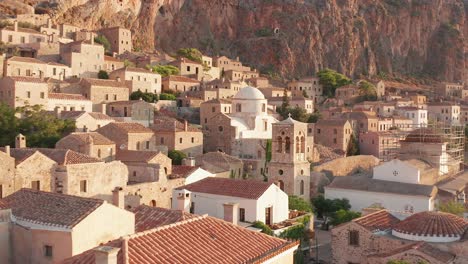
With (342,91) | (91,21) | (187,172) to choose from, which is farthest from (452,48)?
(187,172)

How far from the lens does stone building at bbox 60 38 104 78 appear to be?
52.8 metres

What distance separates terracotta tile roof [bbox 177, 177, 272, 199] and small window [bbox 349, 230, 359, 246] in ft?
13.9

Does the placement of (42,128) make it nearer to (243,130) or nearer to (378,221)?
(243,130)

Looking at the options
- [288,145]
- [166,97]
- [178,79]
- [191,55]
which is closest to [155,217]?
[288,145]

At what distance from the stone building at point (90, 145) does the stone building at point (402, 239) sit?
14474 millimetres

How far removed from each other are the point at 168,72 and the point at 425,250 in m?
45.4

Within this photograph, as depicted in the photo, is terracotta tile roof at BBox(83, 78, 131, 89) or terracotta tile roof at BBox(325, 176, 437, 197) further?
terracotta tile roof at BBox(83, 78, 131, 89)

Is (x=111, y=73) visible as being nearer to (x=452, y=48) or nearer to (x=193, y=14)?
(x=193, y=14)

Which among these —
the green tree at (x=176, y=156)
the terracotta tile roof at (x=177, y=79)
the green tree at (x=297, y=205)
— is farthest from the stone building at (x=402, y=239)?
the terracotta tile roof at (x=177, y=79)

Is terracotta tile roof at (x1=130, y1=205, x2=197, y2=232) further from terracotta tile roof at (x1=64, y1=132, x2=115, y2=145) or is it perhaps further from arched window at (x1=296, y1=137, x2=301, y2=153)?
arched window at (x1=296, y1=137, x2=301, y2=153)

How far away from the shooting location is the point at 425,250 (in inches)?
803

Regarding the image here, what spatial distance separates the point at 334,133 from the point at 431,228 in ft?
113

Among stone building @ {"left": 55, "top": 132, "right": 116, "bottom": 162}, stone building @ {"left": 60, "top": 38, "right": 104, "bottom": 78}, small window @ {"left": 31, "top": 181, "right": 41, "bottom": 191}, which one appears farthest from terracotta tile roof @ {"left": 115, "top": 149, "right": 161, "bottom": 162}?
stone building @ {"left": 60, "top": 38, "right": 104, "bottom": 78}

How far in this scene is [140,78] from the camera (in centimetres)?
5400
